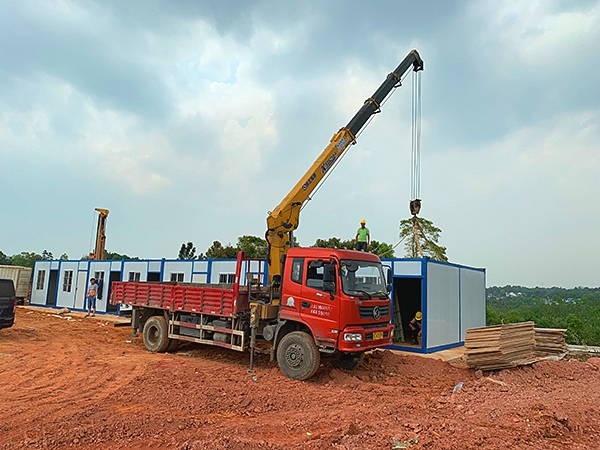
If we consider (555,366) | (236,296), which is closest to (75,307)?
(236,296)

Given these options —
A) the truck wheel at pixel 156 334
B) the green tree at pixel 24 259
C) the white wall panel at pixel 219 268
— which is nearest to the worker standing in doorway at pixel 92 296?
the white wall panel at pixel 219 268

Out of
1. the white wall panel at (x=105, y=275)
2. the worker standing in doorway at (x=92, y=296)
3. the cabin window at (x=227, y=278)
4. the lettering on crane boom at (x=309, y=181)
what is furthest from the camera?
the white wall panel at (x=105, y=275)

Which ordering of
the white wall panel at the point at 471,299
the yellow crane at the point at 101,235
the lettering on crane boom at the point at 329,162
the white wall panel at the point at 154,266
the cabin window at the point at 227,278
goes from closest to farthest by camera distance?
the lettering on crane boom at the point at 329,162
the white wall panel at the point at 471,299
the cabin window at the point at 227,278
the white wall panel at the point at 154,266
the yellow crane at the point at 101,235

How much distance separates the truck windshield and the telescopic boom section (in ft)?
6.74

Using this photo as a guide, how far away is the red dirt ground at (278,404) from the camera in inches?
206

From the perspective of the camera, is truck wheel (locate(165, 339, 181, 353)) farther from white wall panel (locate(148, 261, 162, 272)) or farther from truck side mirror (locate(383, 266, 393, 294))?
white wall panel (locate(148, 261, 162, 272))

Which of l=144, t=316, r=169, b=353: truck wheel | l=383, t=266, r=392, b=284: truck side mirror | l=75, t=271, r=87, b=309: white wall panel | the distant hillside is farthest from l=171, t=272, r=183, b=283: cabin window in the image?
the distant hillside

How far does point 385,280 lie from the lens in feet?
31.4

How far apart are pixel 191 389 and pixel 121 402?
47.1 inches

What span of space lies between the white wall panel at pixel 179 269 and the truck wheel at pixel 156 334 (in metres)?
7.53

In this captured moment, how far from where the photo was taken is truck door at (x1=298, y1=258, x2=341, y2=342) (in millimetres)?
8445

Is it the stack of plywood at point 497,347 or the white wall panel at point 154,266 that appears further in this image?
the white wall panel at point 154,266

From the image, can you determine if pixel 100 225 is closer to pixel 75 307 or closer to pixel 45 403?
pixel 75 307

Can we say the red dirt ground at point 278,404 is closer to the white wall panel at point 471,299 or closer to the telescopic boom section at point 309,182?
the telescopic boom section at point 309,182
